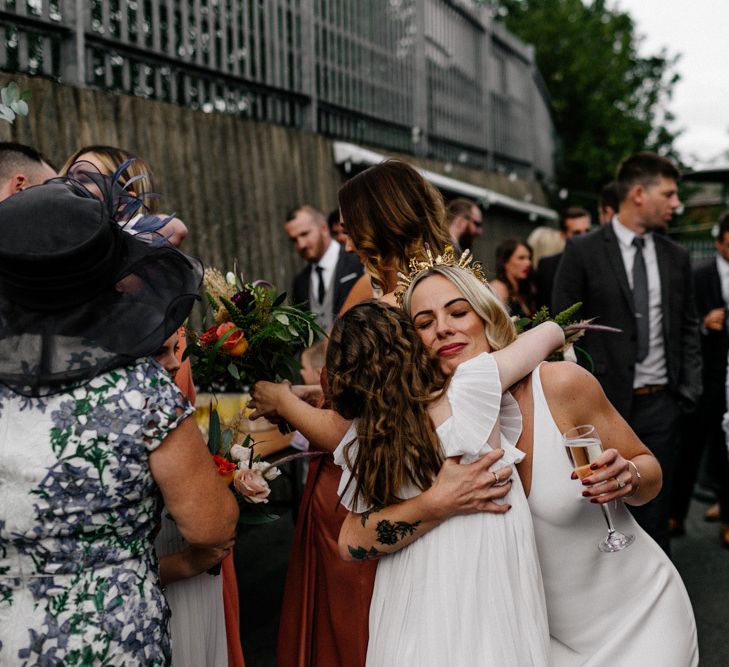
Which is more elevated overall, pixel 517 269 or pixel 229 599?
pixel 517 269

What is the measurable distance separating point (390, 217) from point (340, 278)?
3369 mm

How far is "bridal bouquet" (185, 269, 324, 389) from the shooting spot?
8.92 feet

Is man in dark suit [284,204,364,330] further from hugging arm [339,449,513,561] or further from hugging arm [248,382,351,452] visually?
hugging arm [339,449,513,561]

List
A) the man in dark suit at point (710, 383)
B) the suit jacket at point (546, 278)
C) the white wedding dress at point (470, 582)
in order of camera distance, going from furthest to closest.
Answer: the suit jacket at point (546, 278) → the man in dark suit at point (710, 383) → the white wedding dress at point (470, 582)

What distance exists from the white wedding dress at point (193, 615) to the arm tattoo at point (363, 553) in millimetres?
570

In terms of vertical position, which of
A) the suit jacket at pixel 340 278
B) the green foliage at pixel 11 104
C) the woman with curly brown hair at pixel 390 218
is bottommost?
the suit jacket at pixel 340 278

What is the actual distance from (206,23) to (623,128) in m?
18.9

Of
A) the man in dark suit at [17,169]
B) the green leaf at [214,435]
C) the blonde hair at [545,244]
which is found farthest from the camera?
the blonde hair at [545,244]

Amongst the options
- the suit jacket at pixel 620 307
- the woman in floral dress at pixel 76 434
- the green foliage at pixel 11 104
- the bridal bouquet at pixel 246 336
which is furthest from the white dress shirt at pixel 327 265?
the woman in floral dress at pixel 76 434

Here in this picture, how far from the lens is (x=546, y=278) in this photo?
6395 mm

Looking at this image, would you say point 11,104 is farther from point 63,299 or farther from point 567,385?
point 567,385

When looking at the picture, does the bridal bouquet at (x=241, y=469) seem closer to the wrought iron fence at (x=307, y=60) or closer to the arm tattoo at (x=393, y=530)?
the arm tattoo at (x=393, y=530)

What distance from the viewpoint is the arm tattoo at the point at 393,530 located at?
2.03 m

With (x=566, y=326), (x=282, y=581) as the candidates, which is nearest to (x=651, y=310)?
(x=566, y=326)
